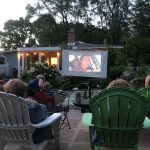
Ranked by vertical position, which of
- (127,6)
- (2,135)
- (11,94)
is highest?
(127,6)

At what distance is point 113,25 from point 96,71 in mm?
33839

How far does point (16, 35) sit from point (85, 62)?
43.7 metres

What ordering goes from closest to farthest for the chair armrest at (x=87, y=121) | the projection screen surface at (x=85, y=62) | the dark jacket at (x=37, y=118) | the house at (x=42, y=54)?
the dark jacket at (x=37, y=118)
the chair armrest at (x=87, y=121)
the projection screen surface at (x=85, y=62)
the house at (x=42, y=54)

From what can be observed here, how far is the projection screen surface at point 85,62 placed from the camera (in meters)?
9.11

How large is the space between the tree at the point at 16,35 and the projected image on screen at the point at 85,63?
135 ft

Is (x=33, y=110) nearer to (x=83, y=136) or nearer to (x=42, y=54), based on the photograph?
(x=83, y=136)

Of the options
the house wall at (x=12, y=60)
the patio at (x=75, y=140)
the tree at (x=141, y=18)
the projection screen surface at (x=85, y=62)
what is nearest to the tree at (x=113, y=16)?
the tree at (x=141, y=18)

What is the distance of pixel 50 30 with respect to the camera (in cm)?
4362

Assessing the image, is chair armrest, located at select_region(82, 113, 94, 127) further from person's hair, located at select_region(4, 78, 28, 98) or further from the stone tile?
the stone tile

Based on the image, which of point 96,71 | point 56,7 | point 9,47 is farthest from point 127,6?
point 96,71

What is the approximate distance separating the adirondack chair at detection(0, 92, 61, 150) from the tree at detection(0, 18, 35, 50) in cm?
4669

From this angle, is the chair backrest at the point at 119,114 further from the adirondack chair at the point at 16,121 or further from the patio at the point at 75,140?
the patio at the point at 75,140

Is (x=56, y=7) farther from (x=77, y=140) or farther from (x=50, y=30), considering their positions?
(x=77, y=140)

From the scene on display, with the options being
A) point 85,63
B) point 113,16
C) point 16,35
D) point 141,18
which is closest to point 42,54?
point 85,63
